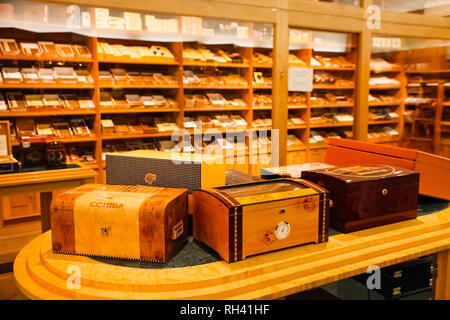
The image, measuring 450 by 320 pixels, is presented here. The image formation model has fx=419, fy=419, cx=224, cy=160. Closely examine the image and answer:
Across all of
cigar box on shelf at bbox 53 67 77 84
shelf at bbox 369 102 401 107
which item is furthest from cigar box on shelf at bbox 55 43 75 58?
shelf at bbox 369 102 401 107

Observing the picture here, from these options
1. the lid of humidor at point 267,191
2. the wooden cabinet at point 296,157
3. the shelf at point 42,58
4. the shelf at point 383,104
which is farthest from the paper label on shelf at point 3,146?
the shelf at point 383,104

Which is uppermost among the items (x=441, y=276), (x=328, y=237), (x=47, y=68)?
(x=47, y=68)

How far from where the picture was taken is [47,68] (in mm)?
4180

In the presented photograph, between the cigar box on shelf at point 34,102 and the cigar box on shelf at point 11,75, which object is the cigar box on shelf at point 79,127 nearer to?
the cigar box on shelf at point 34,102

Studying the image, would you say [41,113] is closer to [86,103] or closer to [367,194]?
[86,103]

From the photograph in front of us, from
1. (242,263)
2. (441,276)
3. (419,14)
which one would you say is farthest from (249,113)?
(242,263)

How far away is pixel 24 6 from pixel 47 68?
596 mm

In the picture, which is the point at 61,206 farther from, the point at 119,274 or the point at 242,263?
the point at 242,263

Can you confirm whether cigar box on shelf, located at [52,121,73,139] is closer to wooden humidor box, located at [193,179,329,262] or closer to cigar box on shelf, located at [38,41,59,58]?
cigar box on shelf, located at [38,41,59,58]

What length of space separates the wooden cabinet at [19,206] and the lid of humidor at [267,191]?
3.44 metres

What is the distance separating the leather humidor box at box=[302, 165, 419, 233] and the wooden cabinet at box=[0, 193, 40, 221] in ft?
11.5

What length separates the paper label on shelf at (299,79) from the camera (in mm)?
→ 4094

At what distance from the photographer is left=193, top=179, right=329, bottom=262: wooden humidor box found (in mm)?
1369
